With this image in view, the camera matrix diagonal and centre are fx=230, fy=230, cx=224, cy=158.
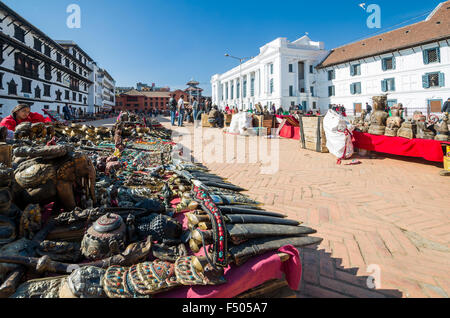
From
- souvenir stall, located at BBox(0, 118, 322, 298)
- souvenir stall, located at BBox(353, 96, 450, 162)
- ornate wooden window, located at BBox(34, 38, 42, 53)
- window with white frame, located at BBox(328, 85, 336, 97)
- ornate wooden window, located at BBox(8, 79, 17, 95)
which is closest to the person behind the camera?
souvenir stall, located at BBox(0, 118, 322, 298)

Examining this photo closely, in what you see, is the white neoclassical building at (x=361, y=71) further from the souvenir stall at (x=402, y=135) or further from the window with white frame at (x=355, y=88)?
the souvenir stall at (x=402, y=135)

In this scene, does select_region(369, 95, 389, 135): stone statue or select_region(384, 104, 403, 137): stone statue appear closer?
select_region(384, 104, 403, 137): stone statue

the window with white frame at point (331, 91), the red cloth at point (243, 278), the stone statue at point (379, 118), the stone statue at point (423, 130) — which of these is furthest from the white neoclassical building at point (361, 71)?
the red cloth at point (243, 278)

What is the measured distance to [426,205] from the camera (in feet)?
11.1

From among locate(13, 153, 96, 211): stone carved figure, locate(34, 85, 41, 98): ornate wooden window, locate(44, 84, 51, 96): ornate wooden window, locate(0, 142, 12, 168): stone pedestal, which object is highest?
locate(44, 84, 51, 96): ornate wooden window

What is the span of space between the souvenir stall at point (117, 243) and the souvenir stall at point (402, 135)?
5301 millimetres

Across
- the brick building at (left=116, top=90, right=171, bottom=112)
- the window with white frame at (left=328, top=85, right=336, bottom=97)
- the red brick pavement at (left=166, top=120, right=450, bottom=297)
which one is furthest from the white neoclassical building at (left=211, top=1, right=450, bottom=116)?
the brick building at (left=116, top=90, right=171, bottom=112)

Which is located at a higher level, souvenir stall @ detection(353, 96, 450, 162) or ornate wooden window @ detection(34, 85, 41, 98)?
ornate wooden window @ detection(34, 85, 41, 98)

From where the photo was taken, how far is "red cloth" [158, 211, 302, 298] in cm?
139

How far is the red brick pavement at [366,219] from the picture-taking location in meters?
1.90

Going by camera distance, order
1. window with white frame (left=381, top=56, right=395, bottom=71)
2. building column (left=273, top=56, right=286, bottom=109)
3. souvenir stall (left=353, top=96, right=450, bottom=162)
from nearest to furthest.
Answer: souvenir stall (left=353, top=96, right=450, bottom=162) → window with white frame (left=381, top=56, right=395, bottom=71) → building column (left=273, top=56, right=286, bottom=109)

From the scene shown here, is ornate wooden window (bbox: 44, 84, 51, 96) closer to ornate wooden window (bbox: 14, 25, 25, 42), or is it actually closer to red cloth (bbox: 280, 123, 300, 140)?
ornate wooden window (bbox: 14, 25, 25, 42)

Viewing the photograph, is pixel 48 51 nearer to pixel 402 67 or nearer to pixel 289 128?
pixel 289 128
